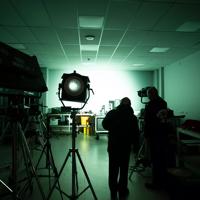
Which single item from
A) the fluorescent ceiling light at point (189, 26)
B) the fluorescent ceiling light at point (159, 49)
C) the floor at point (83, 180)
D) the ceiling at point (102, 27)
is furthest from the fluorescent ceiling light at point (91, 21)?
the fluorescent ceiling light at point (159, 49)

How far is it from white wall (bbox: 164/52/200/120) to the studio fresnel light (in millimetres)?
4431

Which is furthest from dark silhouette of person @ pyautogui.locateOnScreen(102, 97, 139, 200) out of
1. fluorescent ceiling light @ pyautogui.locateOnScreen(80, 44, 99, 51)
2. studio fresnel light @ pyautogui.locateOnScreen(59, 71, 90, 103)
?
fluorescent ceiling light @ pyautogui.locateOnScreen(80, 44, 99, 51)

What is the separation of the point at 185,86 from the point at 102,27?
3544 millimetres

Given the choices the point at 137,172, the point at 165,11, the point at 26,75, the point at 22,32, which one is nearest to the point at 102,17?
the point at 165,11

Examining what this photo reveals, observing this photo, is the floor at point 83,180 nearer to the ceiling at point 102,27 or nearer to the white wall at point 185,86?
the ceiling at point 102,27

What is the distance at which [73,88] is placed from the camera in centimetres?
200

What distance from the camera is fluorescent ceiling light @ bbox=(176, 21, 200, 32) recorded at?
3.73m

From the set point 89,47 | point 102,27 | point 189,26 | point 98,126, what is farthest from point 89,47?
point 98,126

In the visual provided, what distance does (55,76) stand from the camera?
862 cm

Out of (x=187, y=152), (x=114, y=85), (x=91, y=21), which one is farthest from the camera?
(x=114, y=85)

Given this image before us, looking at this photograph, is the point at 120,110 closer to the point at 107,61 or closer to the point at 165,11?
the point at 165,11

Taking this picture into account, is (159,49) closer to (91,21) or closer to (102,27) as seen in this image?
(102,27)

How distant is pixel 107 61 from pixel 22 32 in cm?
335

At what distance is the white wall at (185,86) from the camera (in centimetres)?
562
